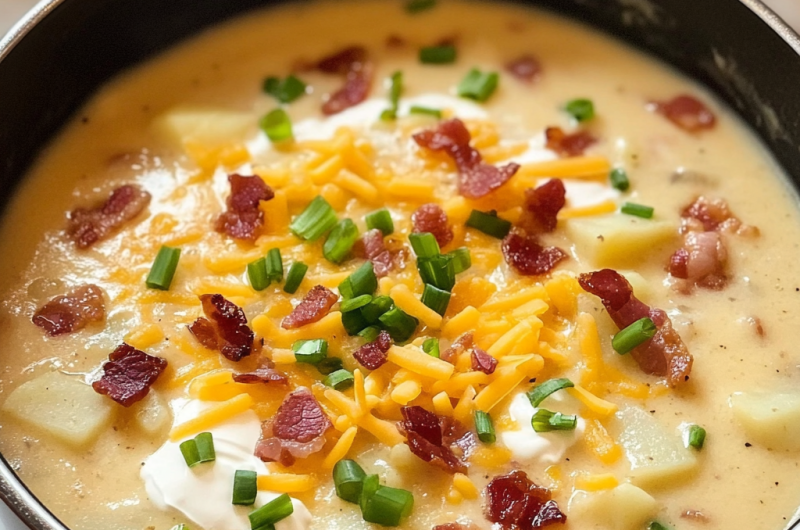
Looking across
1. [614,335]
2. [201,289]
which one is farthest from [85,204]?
[614,335]

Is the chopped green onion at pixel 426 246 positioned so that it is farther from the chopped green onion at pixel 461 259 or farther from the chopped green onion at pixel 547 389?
the chopped green onion at pixel 547 389

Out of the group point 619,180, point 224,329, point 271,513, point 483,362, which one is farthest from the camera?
point 619,180

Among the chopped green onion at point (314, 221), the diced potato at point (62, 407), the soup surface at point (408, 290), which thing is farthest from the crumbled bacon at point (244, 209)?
the diced potato at point (62, 407)

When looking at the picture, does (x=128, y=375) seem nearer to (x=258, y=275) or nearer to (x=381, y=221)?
(x=258, y=275)

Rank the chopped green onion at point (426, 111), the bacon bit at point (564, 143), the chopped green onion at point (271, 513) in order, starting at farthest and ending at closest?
the chopped green onion at point (426, 111) < the bacon bit at point (564, 143) < the chopped green onion at point (271, 513)

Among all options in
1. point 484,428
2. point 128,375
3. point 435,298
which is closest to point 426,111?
point 435,298

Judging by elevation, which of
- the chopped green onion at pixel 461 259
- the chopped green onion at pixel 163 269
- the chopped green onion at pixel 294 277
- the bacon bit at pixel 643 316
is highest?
the bacon bit at pixel 643 316
